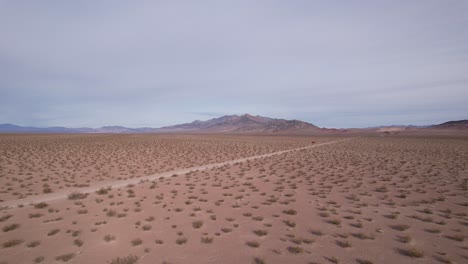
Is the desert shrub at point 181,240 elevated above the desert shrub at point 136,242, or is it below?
below

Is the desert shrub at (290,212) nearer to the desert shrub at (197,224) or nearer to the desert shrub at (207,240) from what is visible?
the desert shrub at (197,224)

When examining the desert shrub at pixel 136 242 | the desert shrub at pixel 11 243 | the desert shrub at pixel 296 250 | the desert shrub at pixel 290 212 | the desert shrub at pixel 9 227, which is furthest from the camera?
the desert shrub at pixel 290 212

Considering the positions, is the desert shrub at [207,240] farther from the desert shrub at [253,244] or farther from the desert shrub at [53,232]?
the desert shrub at [53,232]

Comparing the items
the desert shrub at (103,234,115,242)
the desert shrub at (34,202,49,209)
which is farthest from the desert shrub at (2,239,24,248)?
the desert shrub at (34,202,49,209)

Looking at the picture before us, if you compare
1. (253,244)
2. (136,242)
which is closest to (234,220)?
(253,244)

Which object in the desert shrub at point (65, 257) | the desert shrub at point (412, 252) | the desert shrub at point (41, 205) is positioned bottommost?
the desert shrub at point (412, 252)

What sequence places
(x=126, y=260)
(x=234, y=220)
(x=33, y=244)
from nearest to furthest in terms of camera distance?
(x=126, y=260), (x=33, y=244), (x=234, y=220)

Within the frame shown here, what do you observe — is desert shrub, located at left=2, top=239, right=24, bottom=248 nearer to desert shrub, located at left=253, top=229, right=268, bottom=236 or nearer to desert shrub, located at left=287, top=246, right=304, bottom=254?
desert shrub, located at left=253, top=229, right=268, bottom=236

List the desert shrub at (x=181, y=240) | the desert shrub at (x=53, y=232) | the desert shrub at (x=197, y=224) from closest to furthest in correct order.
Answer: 1. the desert shrub at (x=181, y=240)
2. the desert shrub at (x=53, y=232)
3. the desert shrub at (x=197, y=224)

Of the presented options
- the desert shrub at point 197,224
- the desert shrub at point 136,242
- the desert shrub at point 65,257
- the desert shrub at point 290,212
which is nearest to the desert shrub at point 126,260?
the desert shrub at point 136,242

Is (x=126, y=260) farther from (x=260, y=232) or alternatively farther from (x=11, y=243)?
(x=260, y=232)

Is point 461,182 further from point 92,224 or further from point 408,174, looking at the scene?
point 92,224

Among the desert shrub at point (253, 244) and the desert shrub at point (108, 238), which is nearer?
the desert shrub at point (253, 244)

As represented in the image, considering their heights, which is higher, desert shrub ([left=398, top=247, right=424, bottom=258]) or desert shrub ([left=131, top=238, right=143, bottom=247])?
desert shrub ([left=131, top=238, right=143, bottom=247])
